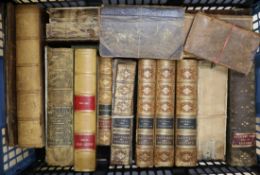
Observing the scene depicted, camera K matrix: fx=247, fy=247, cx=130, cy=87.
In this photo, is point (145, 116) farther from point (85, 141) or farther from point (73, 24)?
point (73, 24)

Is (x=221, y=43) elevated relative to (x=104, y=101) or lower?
elevated

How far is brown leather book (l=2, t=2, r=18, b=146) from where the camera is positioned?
1009mm

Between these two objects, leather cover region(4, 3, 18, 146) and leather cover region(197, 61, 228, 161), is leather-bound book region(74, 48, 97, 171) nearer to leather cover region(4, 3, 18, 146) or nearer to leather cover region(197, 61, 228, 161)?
leather cover region(4, 3, 18, 146)

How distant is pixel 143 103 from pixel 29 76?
0.50 metres

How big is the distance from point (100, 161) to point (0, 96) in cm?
53

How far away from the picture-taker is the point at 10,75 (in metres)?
1.02

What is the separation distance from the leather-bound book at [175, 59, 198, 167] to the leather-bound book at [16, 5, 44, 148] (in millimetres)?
604

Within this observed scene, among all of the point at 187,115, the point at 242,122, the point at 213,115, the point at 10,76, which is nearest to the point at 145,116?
the point at 187,115

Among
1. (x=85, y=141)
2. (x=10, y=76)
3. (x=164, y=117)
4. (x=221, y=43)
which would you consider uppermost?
(x=221, y=43)

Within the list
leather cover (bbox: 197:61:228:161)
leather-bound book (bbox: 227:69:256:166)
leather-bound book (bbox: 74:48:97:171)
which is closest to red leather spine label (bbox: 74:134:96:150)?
leather-bound book (bbox: 74:48:97:171)

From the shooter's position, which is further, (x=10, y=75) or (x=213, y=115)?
(x=213, y=115)

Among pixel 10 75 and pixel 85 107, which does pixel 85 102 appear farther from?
pixel 10 75

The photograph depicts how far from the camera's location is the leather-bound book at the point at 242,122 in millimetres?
1089

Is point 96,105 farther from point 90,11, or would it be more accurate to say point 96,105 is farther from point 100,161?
point 90,11
